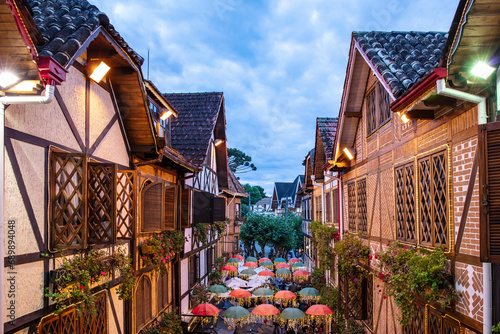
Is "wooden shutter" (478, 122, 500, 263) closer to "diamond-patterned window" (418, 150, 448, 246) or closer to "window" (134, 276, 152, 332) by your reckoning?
"diamond-patterned window" (418, 150, 448, 246)

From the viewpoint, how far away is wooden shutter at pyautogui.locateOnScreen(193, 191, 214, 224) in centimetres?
1589

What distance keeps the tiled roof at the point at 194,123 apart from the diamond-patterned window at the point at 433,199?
375 inches

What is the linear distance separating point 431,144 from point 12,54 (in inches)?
254

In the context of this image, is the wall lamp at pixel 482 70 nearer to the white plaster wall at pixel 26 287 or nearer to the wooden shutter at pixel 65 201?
the wooden shutter at pixel 65 201

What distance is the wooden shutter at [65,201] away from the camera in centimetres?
600

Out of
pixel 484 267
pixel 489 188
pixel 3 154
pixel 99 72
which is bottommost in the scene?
pixel 484 267

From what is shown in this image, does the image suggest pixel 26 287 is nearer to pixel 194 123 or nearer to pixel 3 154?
pixel 3 154

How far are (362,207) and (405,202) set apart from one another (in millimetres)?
4020

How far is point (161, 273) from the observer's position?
12031mm

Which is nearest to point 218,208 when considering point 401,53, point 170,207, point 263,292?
point 263,292

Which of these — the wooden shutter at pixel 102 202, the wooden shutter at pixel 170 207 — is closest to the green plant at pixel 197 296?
the wooden shutter at pixel 170 207

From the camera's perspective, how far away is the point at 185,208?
14.0 meters

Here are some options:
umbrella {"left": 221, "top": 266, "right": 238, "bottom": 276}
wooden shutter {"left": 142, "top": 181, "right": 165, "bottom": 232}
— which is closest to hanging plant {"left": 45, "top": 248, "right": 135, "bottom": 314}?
wooden shutter {"left": 142, "top": 181, "right": 165, "bottom": 232}

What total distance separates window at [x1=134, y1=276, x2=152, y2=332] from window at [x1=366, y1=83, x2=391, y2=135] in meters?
7.50
